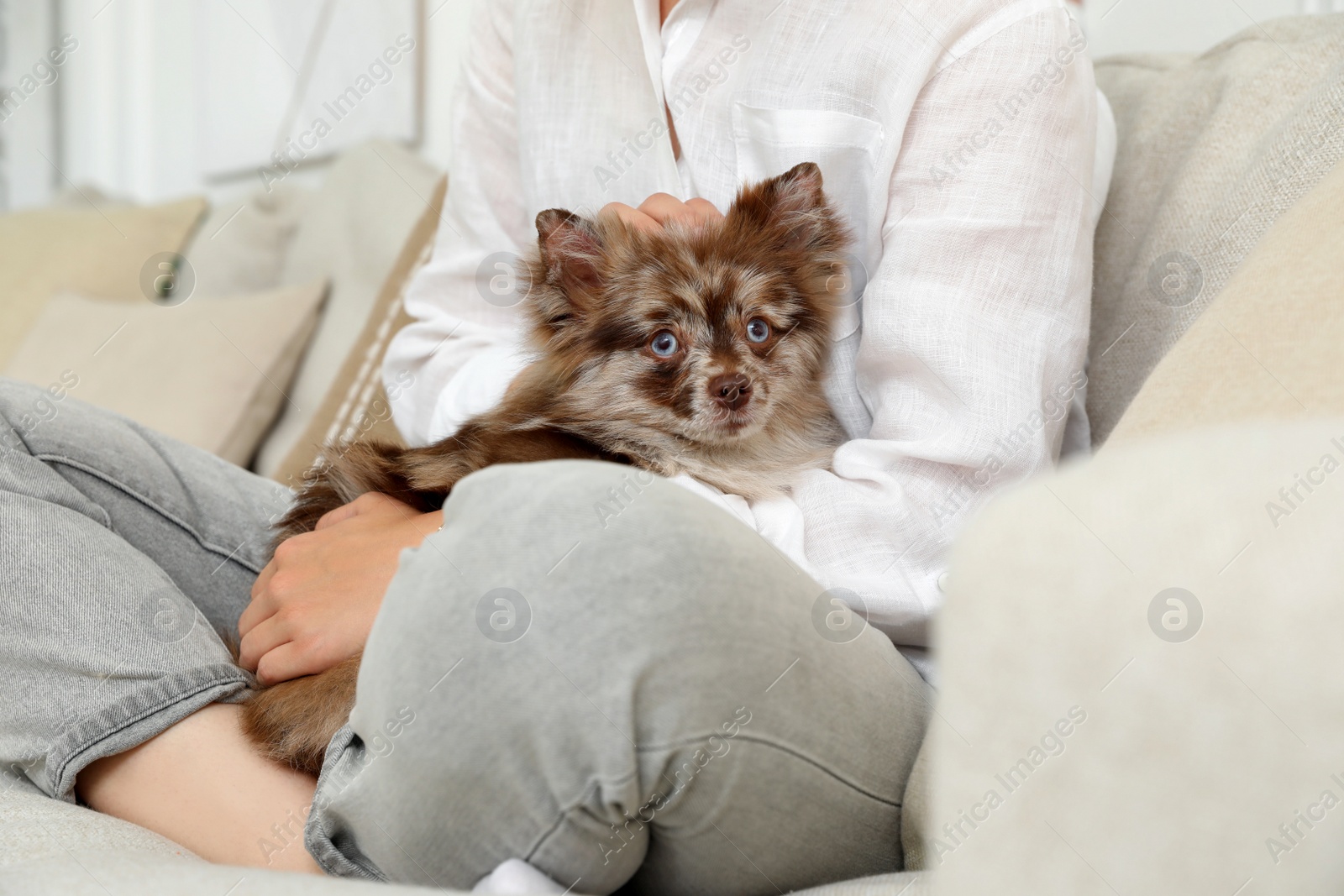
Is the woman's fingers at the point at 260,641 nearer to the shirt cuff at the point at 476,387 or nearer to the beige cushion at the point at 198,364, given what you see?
the shirt cuff at the point at 476,387

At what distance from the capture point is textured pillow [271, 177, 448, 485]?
7.55ft

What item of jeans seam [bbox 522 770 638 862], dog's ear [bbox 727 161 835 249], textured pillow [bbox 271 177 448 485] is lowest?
textured pillow [bbox 271 177 448 485]

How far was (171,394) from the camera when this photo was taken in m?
2.84

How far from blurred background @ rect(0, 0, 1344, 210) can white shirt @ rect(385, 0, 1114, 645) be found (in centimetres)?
115

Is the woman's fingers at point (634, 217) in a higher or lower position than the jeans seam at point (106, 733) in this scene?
higher

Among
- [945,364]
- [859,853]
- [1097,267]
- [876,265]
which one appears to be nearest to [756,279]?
[876,265]

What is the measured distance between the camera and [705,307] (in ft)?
4.79

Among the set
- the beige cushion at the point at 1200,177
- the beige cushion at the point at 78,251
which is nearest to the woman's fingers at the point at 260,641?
the beige cushion at the point at 1200,177

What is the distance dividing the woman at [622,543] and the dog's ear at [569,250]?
8cm

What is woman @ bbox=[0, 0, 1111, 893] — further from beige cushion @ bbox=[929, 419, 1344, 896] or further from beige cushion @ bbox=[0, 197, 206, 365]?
beige cushion @ bbox=[0, 197, 206, 365]

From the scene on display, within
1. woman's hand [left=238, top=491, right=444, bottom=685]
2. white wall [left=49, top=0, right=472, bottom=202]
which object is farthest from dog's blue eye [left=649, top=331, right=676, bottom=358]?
white wall [left=49, top=0, right=472, bottom=202]

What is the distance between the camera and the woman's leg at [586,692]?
0.79 metres

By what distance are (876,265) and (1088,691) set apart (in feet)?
3.22

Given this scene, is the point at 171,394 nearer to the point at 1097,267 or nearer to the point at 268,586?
the point at 268,586
